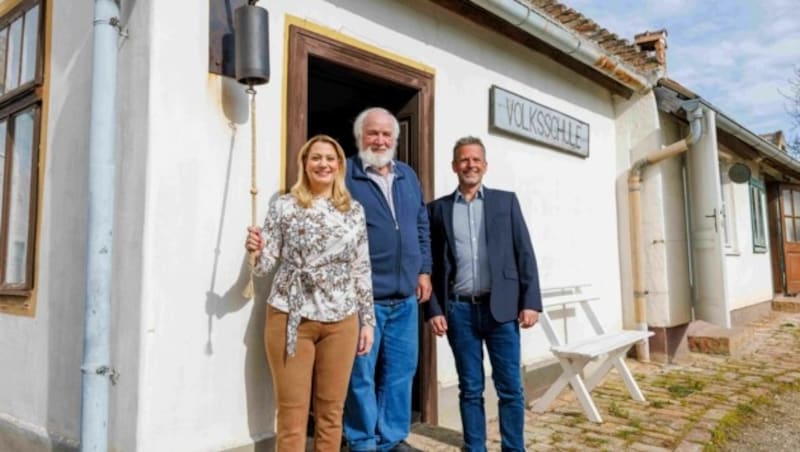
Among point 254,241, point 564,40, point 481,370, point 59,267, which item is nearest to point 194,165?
point 254,241

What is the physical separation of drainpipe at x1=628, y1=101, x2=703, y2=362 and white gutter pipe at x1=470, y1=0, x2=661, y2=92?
0.60 meters

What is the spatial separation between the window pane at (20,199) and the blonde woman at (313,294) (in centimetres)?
174

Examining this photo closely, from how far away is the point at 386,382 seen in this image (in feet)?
9.68

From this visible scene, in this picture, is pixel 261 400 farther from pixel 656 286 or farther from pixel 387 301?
pixel 656 286

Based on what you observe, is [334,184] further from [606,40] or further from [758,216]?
[758,216]

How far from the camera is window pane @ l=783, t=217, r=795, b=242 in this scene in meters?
11.9

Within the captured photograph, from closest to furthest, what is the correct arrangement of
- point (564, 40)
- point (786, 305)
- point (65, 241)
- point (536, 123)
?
point (65, 241)
point (564, 40)
point (536, 123)
point (786, 305)

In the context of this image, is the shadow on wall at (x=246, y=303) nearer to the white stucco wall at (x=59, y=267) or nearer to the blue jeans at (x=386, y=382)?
the blue jeans at (x=386, y=382)

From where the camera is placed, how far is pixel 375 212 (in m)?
2.91

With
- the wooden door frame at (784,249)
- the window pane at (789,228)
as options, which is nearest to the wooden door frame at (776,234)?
the wooden door frame at (784,249)

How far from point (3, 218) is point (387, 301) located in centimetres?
253

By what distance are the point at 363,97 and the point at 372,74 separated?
2.48ft

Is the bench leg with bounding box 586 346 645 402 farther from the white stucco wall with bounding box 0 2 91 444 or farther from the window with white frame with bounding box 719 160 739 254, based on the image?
the window with white frame with bounding box 719 160 739 254

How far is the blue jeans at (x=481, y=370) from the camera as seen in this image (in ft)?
9.98
